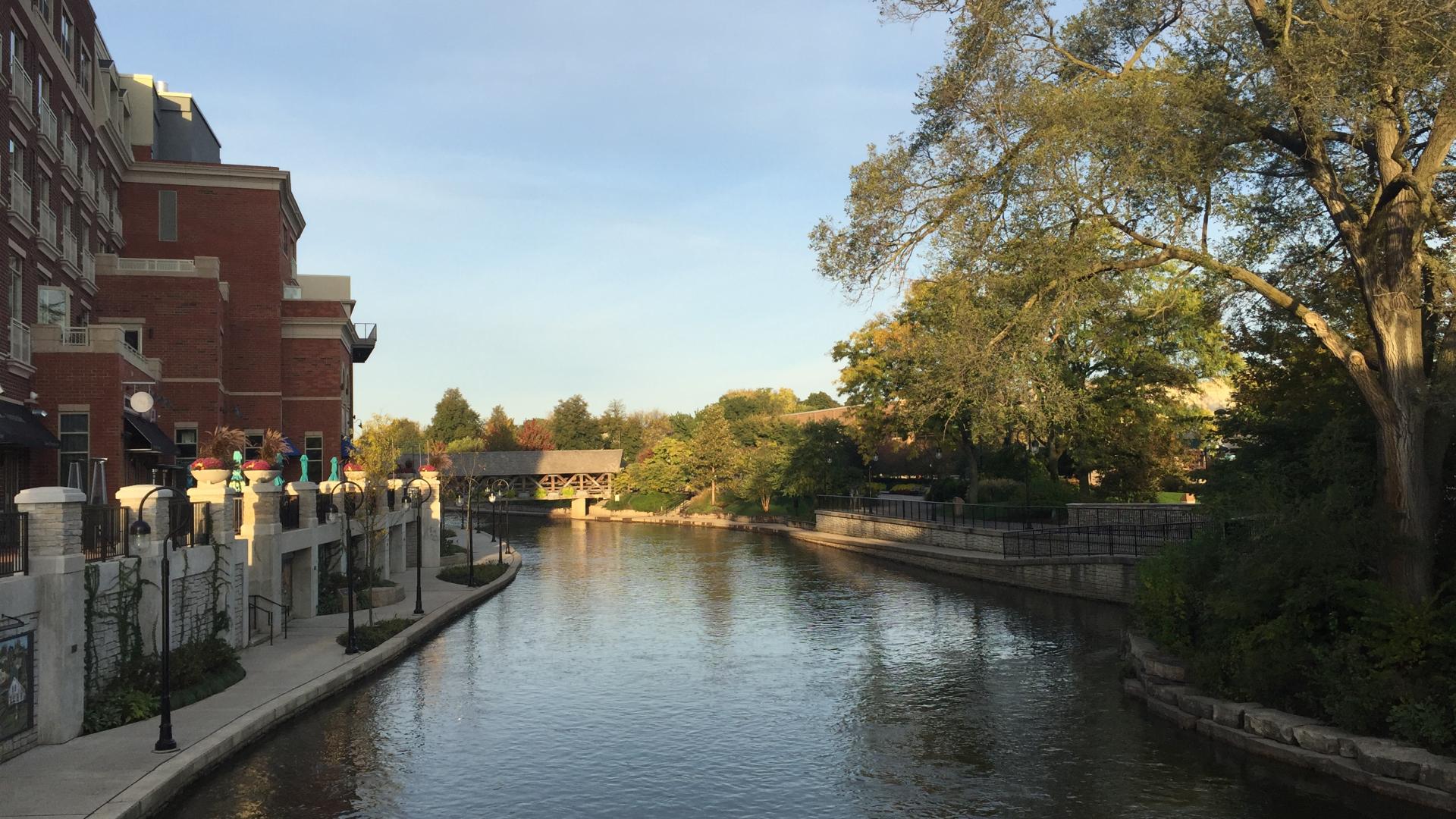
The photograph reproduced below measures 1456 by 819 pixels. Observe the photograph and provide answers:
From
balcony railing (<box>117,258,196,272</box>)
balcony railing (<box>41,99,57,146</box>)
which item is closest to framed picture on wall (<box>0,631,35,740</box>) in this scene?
balcony railing (<box>41,99,57,146</box>)

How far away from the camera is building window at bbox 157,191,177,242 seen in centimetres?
4750

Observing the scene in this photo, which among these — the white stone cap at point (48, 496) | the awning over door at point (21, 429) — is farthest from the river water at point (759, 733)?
the awning over door at point (21, 429)

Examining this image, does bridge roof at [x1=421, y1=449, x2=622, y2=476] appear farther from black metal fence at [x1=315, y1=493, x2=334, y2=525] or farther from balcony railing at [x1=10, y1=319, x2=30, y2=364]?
balcony railing at [x1=10, y1=319, x2=30, y2=364]

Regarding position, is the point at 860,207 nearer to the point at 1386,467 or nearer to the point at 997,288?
the point at 997,288

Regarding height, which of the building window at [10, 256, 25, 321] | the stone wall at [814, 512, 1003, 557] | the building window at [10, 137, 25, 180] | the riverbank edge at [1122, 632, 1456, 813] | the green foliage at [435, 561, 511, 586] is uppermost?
the building window at [10, 137, 25, 180]

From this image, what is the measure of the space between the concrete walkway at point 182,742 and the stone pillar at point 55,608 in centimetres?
48

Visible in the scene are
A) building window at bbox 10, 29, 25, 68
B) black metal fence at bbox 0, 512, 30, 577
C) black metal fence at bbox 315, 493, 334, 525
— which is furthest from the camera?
black metal fence at bbox 315, 493, 334, 525

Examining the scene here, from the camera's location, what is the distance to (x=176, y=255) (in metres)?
48.0

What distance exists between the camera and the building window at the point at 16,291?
3089cm

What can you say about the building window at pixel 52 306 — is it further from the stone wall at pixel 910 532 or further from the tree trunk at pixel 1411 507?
the stone wall at pixel 910 532

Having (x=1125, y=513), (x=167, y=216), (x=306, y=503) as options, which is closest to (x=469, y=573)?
(x=306, y=503)

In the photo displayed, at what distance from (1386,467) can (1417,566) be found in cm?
175

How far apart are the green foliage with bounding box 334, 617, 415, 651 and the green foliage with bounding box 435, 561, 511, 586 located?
39.8 ft

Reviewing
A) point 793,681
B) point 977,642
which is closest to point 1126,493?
point 977,642
